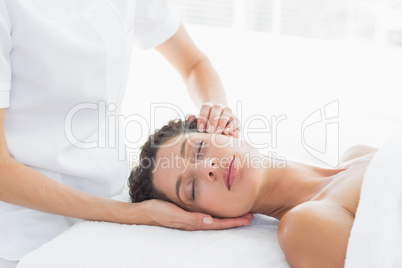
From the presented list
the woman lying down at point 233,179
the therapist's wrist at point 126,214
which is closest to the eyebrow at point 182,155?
A: the woman lying down at point 233,179

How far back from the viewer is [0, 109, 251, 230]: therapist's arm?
3.65 ft

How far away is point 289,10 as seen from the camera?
2.55m

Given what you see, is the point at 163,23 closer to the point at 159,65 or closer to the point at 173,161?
the point at 173,161

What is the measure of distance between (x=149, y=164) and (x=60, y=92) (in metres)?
0.43

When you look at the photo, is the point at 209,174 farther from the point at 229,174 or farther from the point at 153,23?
the point at 153,23

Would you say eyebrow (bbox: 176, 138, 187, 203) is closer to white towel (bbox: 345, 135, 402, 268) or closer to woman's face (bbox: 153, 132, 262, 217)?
woman's face (bbox: 153, 132, 262, 217)

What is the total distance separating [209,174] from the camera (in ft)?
4.40

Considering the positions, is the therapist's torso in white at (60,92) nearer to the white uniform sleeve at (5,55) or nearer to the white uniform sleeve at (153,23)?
the white uniform sleeve at (5,55)

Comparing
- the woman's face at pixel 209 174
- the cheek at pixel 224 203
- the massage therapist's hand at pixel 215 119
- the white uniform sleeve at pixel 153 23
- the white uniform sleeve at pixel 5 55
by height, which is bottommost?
the cheek at pixel 224 203

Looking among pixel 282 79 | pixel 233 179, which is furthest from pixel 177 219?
pixel 282 79

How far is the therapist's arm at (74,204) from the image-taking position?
3.65ft

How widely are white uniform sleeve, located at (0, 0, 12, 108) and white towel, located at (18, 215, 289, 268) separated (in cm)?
37

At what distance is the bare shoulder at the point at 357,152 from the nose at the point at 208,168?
20.6 inches

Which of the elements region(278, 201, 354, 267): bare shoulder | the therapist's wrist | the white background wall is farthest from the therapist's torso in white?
the white background wall
